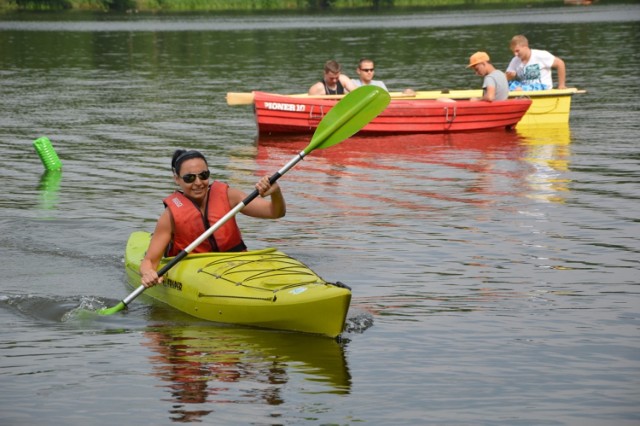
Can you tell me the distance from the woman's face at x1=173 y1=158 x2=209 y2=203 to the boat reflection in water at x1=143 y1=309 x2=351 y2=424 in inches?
41.3

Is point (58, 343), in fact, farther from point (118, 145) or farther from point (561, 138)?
point (561, 138)

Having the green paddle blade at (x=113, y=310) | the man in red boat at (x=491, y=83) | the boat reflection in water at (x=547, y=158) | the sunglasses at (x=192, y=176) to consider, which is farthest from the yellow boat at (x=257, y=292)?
the man in red boat at (x=491, y=83)

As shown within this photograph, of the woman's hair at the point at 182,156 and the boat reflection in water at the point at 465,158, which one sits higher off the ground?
the woman's hair at the point at 182,156

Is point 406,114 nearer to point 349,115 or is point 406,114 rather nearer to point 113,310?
point 349,115

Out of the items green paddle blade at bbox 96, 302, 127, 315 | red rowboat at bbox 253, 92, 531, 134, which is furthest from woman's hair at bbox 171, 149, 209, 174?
red rowboat at bbox 253, 92, 531, 134

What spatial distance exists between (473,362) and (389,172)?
8.87m

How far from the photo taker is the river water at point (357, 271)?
8016 mm

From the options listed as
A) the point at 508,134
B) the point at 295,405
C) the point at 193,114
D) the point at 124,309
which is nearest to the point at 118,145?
the point at 193,114

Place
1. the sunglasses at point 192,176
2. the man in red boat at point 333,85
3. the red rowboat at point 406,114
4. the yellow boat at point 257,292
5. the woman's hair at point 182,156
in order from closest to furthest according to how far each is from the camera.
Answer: the yellow boat at point 257,292
the woman's hair at point 182,156
the sunglasses at point 192,176
the man in red boat at point 333,85
the red rowboat at point 406,114

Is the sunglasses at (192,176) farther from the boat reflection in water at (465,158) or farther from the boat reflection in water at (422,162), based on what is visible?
the boat reflection in water at (465,158)

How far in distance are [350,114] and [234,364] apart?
305 cm

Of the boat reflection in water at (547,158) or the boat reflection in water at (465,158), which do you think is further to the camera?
the boat reflection in water at (465,158)

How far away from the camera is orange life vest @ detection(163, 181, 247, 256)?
395 inches

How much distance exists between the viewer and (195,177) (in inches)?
388
